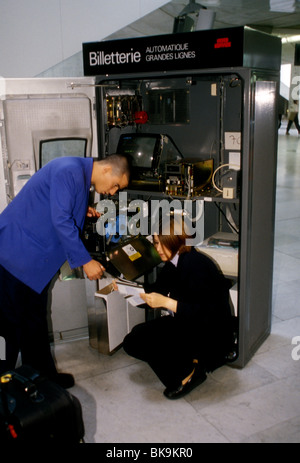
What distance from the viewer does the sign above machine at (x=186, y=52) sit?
2.66m

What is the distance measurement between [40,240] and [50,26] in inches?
118

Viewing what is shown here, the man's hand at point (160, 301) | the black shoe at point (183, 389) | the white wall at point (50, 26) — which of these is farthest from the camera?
the white wall at point (50, 26)

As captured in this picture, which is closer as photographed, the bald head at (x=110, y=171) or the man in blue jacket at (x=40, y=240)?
the man in blue jacket at (x=40, y=240)

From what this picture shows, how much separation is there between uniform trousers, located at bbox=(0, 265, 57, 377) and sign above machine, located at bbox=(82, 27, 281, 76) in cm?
158

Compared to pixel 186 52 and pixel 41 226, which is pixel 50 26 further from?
pixel 41 226

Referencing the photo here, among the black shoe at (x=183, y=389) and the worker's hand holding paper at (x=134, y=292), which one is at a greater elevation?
the worker's hand holding paper at (x=134, y=292)

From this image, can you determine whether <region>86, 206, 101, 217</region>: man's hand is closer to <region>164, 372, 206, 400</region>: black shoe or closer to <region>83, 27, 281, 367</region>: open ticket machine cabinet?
<region>83, 27, 281, 367</region>: open ticket machine cabinet

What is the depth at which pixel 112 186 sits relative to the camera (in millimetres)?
2871

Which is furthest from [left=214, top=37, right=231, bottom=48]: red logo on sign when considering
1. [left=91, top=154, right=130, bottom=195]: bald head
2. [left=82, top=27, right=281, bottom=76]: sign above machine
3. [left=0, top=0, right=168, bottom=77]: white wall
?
[left=0, top=0, right=168, bottom=77]: white wall

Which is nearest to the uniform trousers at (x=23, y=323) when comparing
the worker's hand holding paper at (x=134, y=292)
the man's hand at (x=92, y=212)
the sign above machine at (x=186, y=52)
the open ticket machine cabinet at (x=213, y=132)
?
the worker's hand holding paper at (x=134, y=292)

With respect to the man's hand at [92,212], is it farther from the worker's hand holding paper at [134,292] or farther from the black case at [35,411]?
the black case at [35,411]

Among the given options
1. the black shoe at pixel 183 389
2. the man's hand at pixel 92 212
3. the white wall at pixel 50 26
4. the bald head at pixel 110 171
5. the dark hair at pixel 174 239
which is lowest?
the black shoe at pixel 183 389

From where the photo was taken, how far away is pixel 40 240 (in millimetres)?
2721
